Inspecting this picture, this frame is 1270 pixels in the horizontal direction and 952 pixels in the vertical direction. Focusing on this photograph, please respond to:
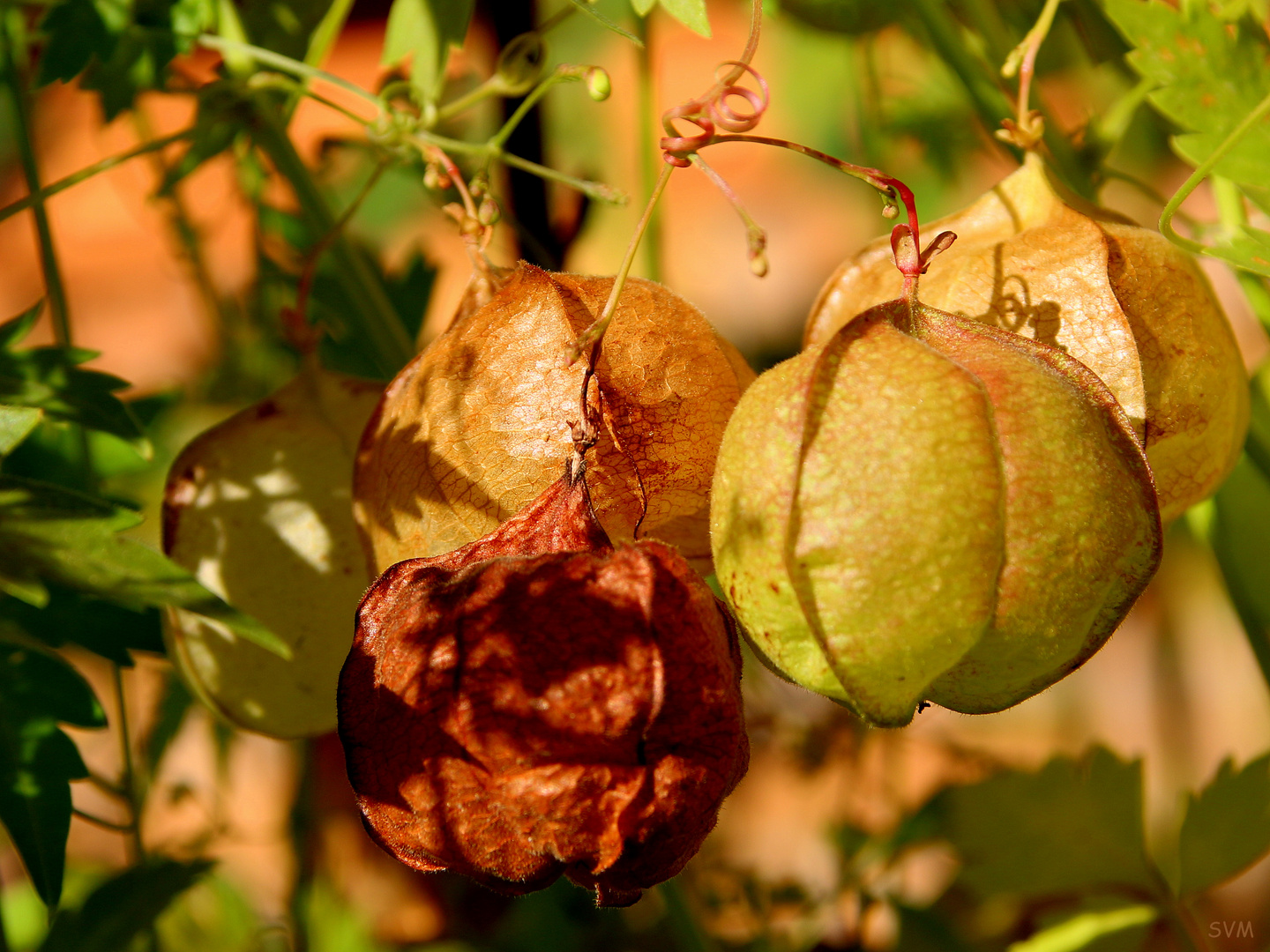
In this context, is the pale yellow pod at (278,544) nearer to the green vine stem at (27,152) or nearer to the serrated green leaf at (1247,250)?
the green vine stem at (27,152)

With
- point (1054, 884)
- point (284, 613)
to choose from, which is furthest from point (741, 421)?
point (1054, 884)

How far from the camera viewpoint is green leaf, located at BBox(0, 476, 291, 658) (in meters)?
0.65

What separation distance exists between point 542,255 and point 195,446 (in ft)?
1.58

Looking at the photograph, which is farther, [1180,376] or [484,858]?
[1180,376]

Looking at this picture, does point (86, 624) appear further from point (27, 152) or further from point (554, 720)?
point (554, 720)

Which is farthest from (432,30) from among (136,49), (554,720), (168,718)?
(168,718)

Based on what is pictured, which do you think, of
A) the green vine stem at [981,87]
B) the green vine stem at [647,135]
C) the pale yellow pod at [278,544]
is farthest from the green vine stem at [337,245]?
the green vine stem at [981,87]

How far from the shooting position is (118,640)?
1.02 metres

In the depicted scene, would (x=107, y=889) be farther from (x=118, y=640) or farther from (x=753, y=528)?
(x=753, y=528)

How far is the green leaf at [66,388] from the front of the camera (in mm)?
976

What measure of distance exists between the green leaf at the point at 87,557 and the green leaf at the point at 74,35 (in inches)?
18.9

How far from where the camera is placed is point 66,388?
38.8 inches

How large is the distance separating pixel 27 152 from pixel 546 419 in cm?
71

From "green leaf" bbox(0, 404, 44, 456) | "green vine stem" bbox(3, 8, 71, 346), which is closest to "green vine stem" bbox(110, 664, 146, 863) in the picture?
Answer: "green vine stem" bbox(3, 8, 71, 346)
